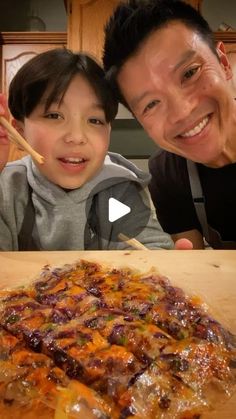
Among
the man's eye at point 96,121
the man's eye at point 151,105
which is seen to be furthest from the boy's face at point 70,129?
the man's eye at point 151,105

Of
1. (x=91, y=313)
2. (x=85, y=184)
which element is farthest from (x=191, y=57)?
(x=91, y=313)

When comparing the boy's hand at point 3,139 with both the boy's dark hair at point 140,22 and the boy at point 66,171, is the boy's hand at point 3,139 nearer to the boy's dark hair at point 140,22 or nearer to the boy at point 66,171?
the boy at point 66,171

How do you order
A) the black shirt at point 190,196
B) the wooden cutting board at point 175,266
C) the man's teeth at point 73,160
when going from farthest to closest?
the black shirt at point 190,196
the man's teeth at point 73,160
the wooden cutting board at point 175,266

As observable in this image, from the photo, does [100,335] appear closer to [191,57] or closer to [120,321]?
[120,321]

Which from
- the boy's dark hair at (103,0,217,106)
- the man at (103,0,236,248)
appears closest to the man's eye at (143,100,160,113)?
→ the man at (103,0,236,248)

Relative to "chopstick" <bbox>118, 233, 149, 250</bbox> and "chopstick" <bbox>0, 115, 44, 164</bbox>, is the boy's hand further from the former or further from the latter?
"chopstick" <bbox>118, 233, 149, 250</bbox>

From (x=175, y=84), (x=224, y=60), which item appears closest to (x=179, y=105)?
(x=175, y=84)
